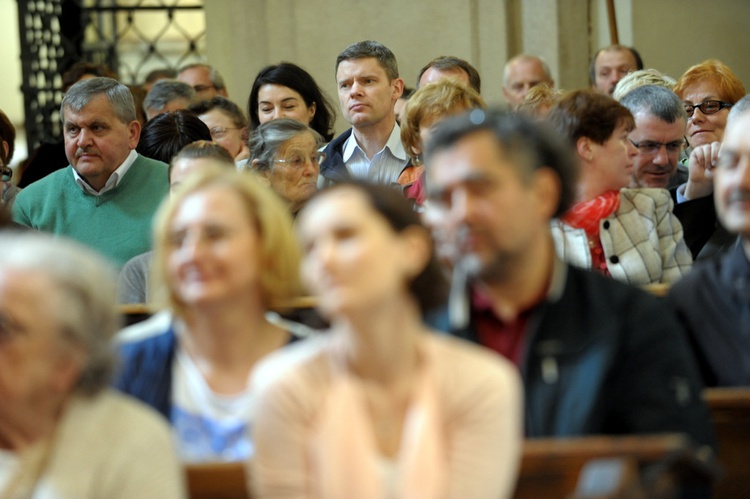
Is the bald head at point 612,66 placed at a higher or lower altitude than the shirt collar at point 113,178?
higher

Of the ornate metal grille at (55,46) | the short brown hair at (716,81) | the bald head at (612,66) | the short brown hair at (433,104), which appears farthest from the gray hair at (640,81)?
the ornate metal grille at (55,46)

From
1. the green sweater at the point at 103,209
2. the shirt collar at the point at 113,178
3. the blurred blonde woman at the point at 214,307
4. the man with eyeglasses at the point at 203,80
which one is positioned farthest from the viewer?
the man with eyeglasses at the point at 203,80

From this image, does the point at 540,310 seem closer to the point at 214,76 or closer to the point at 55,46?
the point at 214,76

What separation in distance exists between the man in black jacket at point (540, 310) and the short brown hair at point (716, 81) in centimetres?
345

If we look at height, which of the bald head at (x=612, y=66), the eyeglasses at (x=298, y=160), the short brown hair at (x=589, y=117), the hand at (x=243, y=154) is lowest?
the hand at (x=243, y=154)

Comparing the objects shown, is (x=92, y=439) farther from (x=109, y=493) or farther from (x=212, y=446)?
(x=212, y=446)

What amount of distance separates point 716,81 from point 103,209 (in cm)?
280

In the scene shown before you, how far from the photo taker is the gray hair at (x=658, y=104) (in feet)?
17.9

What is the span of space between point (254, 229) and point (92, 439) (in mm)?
666

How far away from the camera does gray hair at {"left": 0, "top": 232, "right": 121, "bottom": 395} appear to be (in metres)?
2.81

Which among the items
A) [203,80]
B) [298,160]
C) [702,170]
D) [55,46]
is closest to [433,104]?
[298,160]

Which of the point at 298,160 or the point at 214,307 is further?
the point at 298,160

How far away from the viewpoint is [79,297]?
2.83 m

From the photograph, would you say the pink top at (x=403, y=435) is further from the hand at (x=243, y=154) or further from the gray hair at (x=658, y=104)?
the hand at (x=243, y=154)
